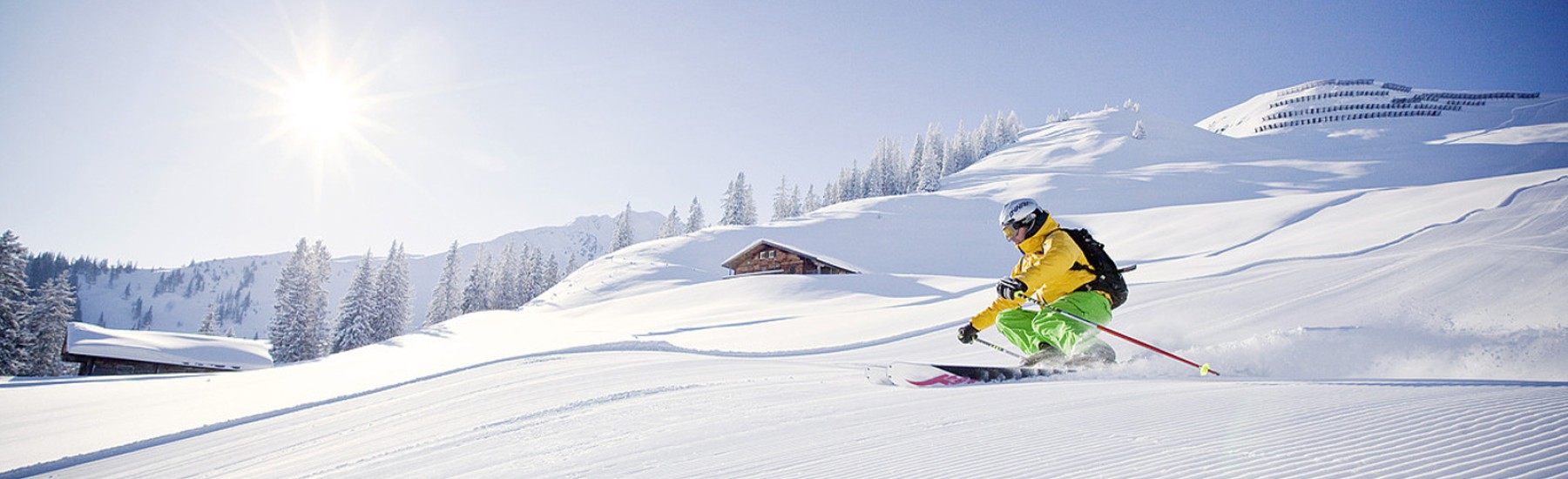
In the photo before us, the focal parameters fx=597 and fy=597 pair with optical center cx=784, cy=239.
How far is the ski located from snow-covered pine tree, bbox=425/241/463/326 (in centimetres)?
6059

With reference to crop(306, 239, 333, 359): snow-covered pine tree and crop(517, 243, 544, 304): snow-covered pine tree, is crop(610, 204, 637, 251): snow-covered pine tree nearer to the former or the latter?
crop(517, 243, 544, 304): snow-covered pine tree

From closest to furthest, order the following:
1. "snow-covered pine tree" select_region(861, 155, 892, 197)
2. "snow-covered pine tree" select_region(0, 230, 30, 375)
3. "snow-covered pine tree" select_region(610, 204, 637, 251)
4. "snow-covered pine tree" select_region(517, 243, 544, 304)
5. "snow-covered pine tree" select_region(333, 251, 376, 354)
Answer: "snow-covered pine tree" select_region(0, 230, 30, 375), "snow-covered pine tree" select_region(333, 251, 376, 354), "snow-covered pine tree" select_region(517, 243, 544, 304), "snow-covered pine tree" select_region(610, 204, 637, 251), "snow-covered pine tree" select_region(861, 155, 892, 197)

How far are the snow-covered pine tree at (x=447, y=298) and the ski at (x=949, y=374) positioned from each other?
60589 mm

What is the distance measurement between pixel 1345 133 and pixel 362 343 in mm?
136370

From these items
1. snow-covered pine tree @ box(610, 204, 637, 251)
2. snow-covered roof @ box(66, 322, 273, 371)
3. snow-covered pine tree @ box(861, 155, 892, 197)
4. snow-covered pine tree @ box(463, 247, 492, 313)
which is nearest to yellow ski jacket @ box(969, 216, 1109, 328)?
snow-covered roof @ box(66, 322, 273, 371)

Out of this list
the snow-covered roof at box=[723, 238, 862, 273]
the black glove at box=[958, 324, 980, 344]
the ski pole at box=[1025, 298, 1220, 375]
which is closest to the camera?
the ski pole at box=[1025, 298, 1220, 375]

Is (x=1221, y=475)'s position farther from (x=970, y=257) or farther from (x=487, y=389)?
(x=970, y=257)

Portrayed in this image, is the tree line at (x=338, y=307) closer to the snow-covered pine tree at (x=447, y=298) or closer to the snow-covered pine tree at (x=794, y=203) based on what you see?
the snow-covered pine tree at (x=447, y=298)

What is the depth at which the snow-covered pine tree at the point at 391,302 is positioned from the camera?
4450 cm

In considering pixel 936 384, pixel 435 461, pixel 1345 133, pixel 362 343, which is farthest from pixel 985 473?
pixel 1345 133

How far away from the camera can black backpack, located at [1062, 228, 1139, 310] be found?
17.1ft

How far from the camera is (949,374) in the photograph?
4.91 meters

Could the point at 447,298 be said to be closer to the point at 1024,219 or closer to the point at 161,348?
the point at 161,348

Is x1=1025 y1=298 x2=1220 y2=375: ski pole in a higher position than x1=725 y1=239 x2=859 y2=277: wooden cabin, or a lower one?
lower
